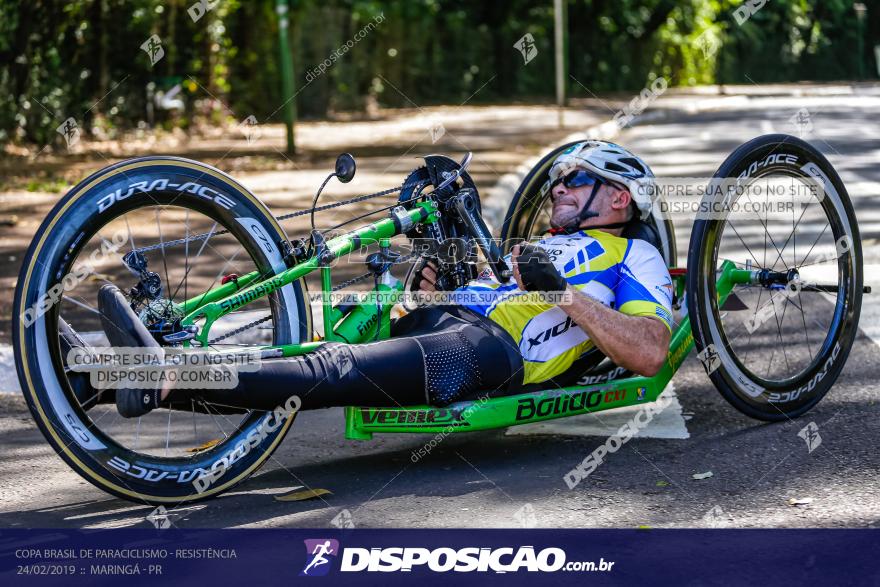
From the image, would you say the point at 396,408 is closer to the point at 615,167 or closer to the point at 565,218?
the point at 565,218

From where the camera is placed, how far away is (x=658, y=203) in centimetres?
554

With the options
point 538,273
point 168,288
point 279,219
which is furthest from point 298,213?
point 538,273

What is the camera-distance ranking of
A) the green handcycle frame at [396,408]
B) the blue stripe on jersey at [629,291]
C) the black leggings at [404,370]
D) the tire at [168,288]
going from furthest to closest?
the blue stripe on jersey at [629,291], the green handcycle frame at [396,408], the black leggings at [404,370], the tire at [168,288]

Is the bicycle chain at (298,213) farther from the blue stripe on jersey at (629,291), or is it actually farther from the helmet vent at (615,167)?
the blue stripe on jersey at (629,291)

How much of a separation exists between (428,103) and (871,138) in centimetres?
1534

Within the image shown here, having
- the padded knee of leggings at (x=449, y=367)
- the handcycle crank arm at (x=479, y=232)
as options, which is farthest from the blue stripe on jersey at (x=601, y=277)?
the padded knee of leggings at (x=449, y=367)

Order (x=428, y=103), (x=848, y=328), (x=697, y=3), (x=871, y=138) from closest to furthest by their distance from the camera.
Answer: (x=848, y=328), (x=871, y=138), (x=428, y=103), (x=697, y=3)

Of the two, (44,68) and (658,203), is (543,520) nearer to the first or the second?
(658,203)

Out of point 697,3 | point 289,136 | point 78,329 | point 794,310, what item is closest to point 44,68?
point 289,136

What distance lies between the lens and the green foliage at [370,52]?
16.8m

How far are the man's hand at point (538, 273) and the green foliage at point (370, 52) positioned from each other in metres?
11.0

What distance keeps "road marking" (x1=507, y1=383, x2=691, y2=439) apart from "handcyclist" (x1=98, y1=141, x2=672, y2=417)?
0.40 meters

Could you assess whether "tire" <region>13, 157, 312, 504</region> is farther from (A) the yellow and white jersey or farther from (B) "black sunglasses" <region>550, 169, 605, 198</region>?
(B) "black sunglasses" <region>550, 169, 605, 198</region>

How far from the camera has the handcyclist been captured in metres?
3.95
